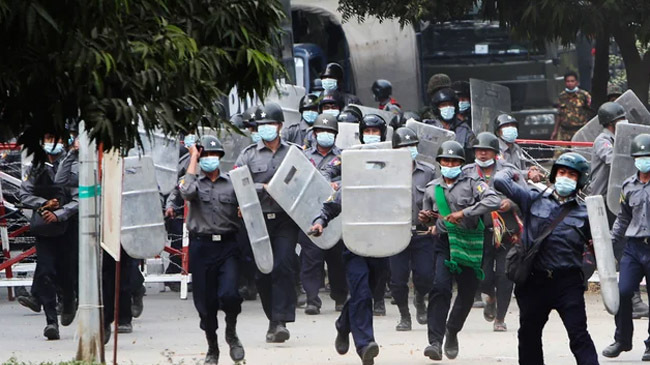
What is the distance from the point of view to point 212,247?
12.5m

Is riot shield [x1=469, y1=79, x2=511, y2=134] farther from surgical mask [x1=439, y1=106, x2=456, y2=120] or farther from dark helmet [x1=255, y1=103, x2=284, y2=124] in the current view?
dark helmet [x1=255, y1=103, x2=284, y2=124]

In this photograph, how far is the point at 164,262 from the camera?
17.6 metres

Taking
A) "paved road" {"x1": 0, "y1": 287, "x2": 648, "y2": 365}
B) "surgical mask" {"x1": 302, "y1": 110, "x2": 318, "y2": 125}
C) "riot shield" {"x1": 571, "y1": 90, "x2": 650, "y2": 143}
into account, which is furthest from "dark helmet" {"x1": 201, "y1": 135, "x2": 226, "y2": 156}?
"riot shield" {"x1": 571, "y1": 90, "x2": 650, "y2": 143}

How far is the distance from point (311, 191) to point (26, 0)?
6.98m

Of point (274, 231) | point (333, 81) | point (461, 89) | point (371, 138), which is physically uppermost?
point (333, 81)

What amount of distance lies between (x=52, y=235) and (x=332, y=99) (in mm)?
4189

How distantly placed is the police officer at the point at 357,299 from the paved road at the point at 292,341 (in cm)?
35

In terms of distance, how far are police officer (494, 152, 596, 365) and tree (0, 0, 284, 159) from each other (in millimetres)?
2752

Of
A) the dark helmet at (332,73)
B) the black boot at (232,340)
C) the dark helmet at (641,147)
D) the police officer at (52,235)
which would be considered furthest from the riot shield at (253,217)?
the dark helmet at (332,73)

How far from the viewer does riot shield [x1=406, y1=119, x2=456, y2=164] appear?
15586 mm

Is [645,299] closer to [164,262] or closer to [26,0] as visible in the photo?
→ [164,262]

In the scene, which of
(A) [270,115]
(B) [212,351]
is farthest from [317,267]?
(B) [212,351]

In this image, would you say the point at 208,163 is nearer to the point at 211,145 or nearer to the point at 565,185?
the point at 211,145

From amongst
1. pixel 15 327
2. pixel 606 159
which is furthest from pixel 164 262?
pixel 606 159
